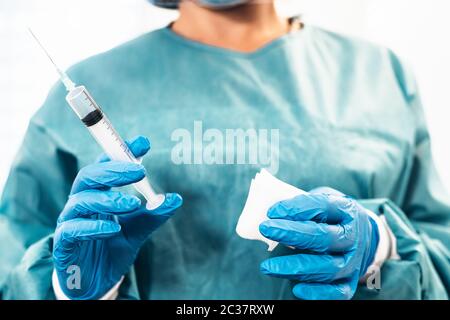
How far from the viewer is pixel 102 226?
83 cm

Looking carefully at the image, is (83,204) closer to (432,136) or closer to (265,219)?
(265,219)

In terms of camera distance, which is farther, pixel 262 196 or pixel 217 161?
pixel 217 161

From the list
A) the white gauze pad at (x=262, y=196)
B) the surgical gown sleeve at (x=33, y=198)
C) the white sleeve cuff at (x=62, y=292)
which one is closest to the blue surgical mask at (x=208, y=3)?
the surgical gown sleeve at (x=33, y=198)

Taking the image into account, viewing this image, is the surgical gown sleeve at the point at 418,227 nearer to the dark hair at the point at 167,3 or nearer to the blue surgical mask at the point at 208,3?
the blue surgical mask at the point at 208,3

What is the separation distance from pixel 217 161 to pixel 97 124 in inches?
9.7

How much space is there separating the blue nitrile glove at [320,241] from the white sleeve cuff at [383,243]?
0.18ft

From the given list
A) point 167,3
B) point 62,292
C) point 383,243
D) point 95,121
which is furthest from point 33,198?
point 383,243

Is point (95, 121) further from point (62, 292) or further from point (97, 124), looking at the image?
point (62, 292)

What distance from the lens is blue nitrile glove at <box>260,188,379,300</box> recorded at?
0.84 metres

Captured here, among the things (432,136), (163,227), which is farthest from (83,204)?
(432,136)

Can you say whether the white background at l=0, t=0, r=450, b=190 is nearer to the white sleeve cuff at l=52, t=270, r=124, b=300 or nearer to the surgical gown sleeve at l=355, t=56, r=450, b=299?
the surgical gown sleeve at l=355, t=56, r=450, b=299

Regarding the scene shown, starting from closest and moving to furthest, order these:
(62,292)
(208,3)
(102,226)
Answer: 1. (102,226)
2. (62,292)
3. (208,3)

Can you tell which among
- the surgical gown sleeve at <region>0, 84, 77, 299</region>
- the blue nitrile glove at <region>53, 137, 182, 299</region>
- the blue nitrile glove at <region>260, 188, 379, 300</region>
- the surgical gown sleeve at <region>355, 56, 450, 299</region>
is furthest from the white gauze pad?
the surgical gown sleeve at <region>0, 84, 77, 299</region>

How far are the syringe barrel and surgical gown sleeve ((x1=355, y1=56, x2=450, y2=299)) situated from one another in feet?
1.49
